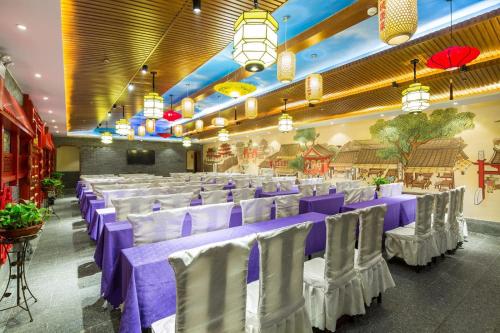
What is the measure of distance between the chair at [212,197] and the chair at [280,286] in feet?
9.44

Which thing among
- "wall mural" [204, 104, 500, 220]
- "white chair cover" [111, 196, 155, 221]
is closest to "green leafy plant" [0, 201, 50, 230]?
"white chair cover" [111, 196, 155, 221]

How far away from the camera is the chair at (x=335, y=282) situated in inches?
81.8

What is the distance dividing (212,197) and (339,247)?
9.70ft

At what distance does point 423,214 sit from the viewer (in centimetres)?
346

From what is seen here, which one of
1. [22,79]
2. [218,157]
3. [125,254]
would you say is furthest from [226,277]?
[218,157]

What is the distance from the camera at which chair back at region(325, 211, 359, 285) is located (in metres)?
2.04

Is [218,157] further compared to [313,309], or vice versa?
[218,157]

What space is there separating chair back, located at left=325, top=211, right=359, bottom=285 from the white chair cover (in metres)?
2.78

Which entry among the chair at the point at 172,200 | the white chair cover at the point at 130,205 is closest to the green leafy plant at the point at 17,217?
the white chair cover at the point at 130,205

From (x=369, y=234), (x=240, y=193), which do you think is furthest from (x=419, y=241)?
(x=240, y=193)

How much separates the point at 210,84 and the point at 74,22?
154 inches

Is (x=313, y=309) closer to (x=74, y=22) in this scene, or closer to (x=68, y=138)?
(x=74, y=22)

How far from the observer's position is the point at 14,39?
308 centimetres

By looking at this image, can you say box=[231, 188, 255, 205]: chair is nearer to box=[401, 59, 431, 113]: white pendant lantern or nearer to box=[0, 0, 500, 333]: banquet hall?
box=[0, 0, 500, 333]: banquet hall
